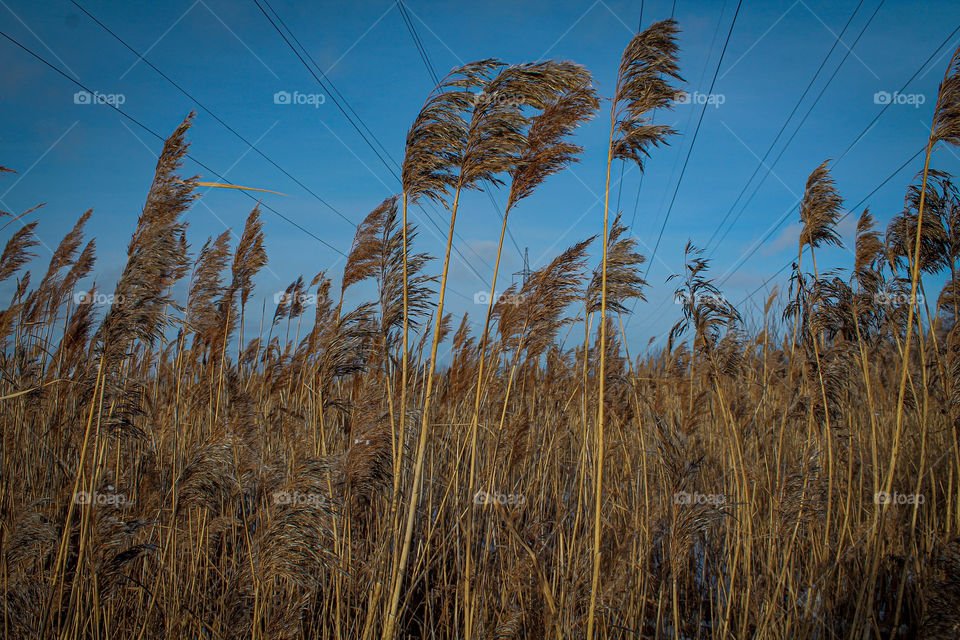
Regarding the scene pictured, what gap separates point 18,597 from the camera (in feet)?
8.13

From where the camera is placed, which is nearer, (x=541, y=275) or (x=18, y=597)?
(x=18, y=597)

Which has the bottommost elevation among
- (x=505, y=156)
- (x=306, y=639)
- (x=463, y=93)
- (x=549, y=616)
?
(x=306, y=639)

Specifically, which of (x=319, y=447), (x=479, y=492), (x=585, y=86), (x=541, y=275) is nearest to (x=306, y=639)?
(x=319, y=447)

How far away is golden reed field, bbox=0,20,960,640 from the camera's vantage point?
8.09ft

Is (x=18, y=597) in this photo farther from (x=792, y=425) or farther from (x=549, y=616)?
(x=792, y=425)

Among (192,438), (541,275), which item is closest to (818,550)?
(541,275)

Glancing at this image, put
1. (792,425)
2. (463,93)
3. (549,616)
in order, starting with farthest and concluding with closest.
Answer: (792,425) < (549,616) < (463,93)

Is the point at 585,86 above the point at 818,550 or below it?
above

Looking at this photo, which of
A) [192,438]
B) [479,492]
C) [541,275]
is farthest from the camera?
[192,438]

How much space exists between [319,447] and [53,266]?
4818 millimetres

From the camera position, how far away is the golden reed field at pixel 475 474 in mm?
2465

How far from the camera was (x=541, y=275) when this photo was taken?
11.0 feet

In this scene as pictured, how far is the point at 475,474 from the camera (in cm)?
364

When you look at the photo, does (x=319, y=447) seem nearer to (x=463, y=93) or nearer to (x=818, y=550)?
(x=463, y=93)
